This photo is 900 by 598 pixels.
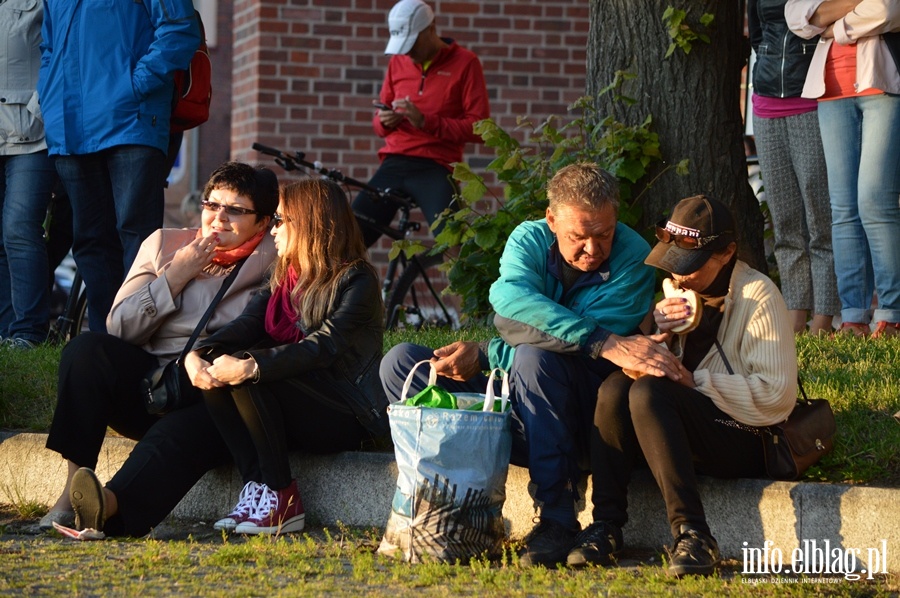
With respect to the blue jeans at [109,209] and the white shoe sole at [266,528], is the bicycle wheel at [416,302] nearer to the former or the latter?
the blue jeans at [109,209]

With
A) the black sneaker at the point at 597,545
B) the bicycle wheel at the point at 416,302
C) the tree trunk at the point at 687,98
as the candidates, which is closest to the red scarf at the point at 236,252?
the black sneaker at the point at 597,545

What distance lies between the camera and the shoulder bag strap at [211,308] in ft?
16.6

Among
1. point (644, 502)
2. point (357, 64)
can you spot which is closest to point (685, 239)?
point (644, 502)

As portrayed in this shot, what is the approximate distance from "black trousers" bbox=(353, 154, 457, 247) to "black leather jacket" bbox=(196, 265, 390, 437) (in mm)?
3168

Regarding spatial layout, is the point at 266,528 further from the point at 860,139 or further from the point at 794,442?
the point at 860,139

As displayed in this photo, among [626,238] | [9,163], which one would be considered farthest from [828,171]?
[9,163]

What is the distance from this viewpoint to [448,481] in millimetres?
4277

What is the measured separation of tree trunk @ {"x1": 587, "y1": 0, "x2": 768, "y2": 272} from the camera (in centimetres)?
688

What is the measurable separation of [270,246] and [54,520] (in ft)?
4.31

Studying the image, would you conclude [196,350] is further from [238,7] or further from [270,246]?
[238,7]

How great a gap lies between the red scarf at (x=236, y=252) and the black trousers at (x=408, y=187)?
286 centimetres

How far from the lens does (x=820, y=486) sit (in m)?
4.27

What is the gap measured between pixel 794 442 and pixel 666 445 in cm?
48

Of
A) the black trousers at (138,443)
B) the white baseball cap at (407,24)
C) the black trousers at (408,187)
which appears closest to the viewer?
the black trousers at (138,443)
